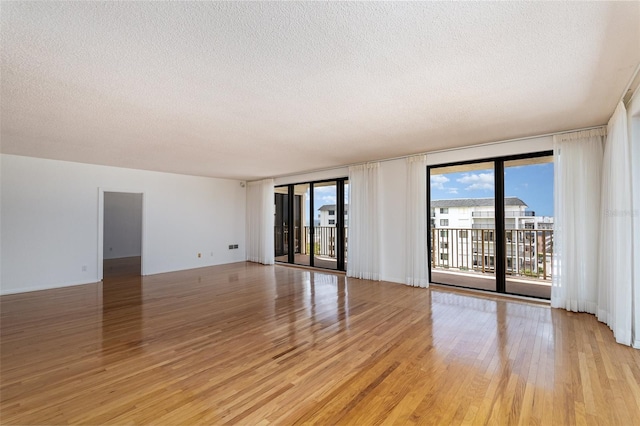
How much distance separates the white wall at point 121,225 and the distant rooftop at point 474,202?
9031mm

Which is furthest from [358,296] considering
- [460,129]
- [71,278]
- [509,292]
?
[71,278]

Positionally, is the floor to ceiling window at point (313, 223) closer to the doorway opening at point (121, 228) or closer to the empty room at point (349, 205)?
the empty room at point (349, 205)

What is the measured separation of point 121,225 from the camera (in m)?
9.66

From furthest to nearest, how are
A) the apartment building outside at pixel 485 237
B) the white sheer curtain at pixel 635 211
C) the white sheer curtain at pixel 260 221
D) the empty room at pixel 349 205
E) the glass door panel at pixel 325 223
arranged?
the white sheer curtain at pixel 260 221
the glass door panel at pixel 325 223
the apartment building outside at pixel 485 237
the white sheer curtain at pixel 635 211
the empty room at pixel 349 205

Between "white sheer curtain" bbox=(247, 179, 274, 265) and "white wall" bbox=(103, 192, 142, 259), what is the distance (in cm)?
379

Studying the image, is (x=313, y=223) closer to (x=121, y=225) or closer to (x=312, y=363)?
(x=312, y=363)

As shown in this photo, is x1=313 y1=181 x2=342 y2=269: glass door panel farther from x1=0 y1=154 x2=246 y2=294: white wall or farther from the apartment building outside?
x1=0 y1=154 x2=246 y2=294: white wall

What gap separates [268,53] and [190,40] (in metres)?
0.50

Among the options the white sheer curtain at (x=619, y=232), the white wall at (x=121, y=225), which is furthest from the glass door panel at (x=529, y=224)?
the white wall at (x=121, y=225)

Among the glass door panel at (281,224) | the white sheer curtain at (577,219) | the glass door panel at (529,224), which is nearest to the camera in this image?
the white sheer curtain at (577,219)

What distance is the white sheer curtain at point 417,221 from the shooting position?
5086 mm

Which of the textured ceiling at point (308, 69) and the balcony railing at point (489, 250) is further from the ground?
the textured ceiling at point (308, 69)

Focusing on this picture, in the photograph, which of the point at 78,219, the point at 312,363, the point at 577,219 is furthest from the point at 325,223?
the point at 78,219

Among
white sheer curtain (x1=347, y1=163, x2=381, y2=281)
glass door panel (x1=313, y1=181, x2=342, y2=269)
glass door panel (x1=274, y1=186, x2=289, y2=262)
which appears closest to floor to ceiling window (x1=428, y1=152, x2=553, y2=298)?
white sheer curtain (x1=347, y1=163, x2=381, y2=281)
